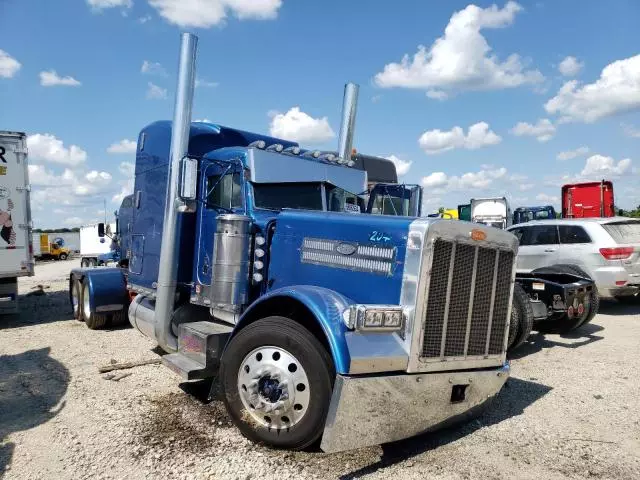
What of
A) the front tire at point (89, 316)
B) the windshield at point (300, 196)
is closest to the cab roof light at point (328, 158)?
→ the windshield at point (300, 196)

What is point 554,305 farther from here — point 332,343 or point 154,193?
point 154,193

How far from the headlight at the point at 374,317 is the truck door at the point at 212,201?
7.01 feet

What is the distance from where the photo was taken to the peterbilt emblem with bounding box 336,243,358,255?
4.07 metres

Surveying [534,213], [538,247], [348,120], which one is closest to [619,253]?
[538,247]

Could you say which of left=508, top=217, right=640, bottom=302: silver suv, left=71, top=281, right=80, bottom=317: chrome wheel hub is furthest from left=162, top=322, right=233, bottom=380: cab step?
left=508, top=217, right=640, bottom=302: silver suv

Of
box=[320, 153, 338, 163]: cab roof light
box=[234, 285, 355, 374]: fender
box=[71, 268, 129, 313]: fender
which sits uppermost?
box=[320, 153, 338, 163]: cab roof light

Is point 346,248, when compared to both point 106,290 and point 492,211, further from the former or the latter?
point 492,211

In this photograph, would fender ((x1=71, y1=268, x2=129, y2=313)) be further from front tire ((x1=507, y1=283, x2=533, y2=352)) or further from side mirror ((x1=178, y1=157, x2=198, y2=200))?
front tire ((x1=507, y1=283, x2=533, y2=352))

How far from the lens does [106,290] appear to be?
29.2 ft

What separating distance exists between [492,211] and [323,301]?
19.0 m

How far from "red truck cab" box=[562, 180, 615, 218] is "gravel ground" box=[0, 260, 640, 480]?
12.6 meters

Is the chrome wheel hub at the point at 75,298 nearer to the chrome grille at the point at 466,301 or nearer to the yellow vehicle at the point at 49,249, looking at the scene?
the chrome grille at the point at 466,301

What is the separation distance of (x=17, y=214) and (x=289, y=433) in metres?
8.80

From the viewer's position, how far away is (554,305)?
743 centimetres
